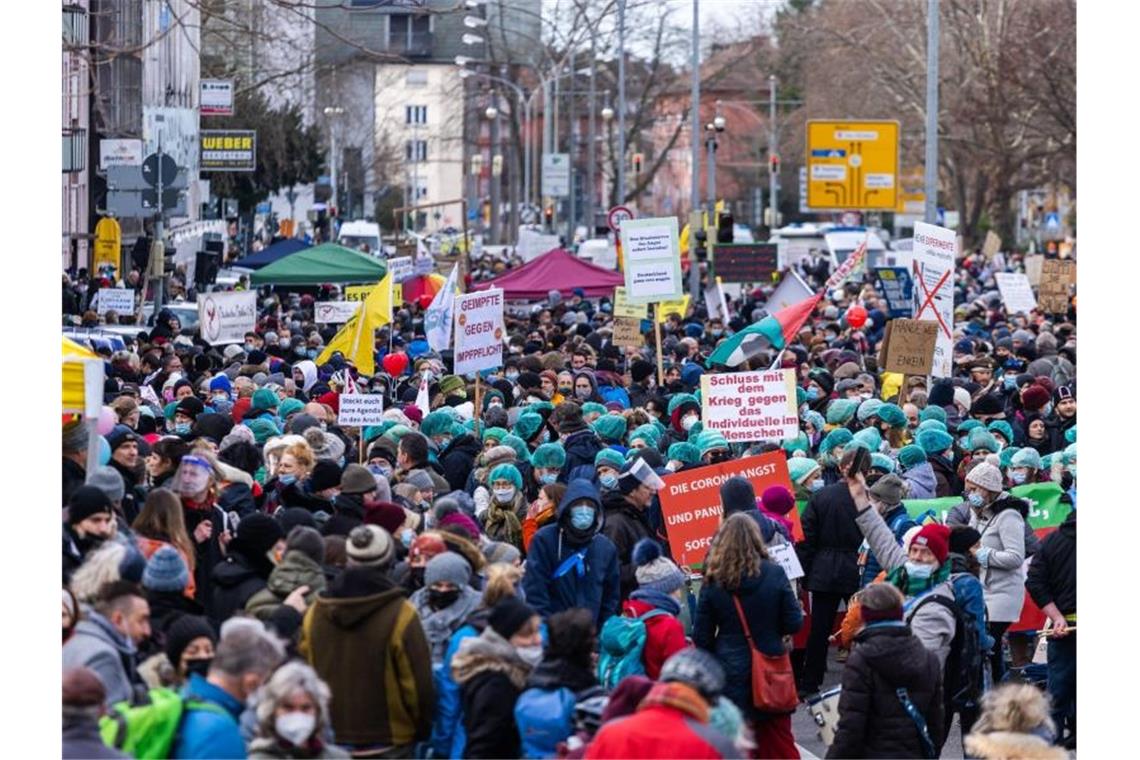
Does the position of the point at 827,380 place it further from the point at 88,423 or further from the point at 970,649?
the point at 88,423

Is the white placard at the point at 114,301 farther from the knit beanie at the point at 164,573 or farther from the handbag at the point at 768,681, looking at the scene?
the knit beanie at the point at 164,573

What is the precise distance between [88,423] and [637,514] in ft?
9.98

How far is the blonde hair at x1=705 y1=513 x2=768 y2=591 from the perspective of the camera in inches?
372

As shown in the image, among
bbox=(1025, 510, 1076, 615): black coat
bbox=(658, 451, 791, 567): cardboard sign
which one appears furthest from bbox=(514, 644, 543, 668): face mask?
bbox=(658, 451, 791, 567): cardboard sign

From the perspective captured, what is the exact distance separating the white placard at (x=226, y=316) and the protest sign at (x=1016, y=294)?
37.1 feet

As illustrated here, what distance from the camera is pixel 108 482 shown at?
915 centimetres

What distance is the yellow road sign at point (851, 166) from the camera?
2114 inches

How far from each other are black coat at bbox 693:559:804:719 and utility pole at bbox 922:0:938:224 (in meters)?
24.0

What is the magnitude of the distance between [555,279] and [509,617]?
83.0ft

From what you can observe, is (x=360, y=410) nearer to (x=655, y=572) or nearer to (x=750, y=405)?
(x=750, y=405)

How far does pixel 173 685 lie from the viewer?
7605 millimetres

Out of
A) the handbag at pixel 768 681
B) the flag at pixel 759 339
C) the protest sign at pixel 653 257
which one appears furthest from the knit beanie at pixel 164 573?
the protest sign at pixel 653 257

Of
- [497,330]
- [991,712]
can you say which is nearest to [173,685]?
[991,712]

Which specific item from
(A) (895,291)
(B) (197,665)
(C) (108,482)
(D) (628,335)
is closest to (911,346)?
(D) (628,335)
